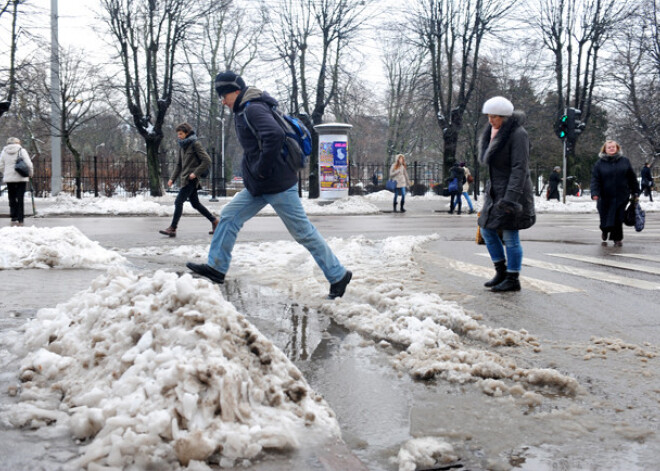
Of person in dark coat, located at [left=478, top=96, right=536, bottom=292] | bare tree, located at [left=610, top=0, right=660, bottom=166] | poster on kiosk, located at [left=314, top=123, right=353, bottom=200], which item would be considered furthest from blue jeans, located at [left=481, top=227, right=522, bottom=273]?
bare tree, located at [left=610, top=0, right=660, bottom=166]

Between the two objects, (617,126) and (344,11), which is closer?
(344,11)

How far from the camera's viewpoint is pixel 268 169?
5527 millimetres

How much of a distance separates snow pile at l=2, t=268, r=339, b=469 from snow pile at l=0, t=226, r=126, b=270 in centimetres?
406

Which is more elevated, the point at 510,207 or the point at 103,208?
the point at 510,207

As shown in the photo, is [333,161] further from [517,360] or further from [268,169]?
[517,360]

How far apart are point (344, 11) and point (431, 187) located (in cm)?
1256

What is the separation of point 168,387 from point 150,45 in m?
28.9

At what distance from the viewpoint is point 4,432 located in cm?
265

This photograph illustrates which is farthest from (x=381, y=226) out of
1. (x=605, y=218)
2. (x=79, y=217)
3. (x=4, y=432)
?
(x=4, y=432)

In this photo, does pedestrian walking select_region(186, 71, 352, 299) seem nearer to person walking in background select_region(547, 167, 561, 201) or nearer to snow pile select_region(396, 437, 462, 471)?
snow pile select_region(396, 437, 462, 471)

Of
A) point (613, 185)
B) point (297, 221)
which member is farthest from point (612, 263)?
point (297, 221)

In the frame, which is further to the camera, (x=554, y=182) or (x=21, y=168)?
(x=554, y=182)

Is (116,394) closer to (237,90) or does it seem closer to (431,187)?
(237,90)

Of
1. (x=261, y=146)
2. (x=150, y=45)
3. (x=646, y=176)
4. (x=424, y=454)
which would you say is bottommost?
(x=424, y=454)
